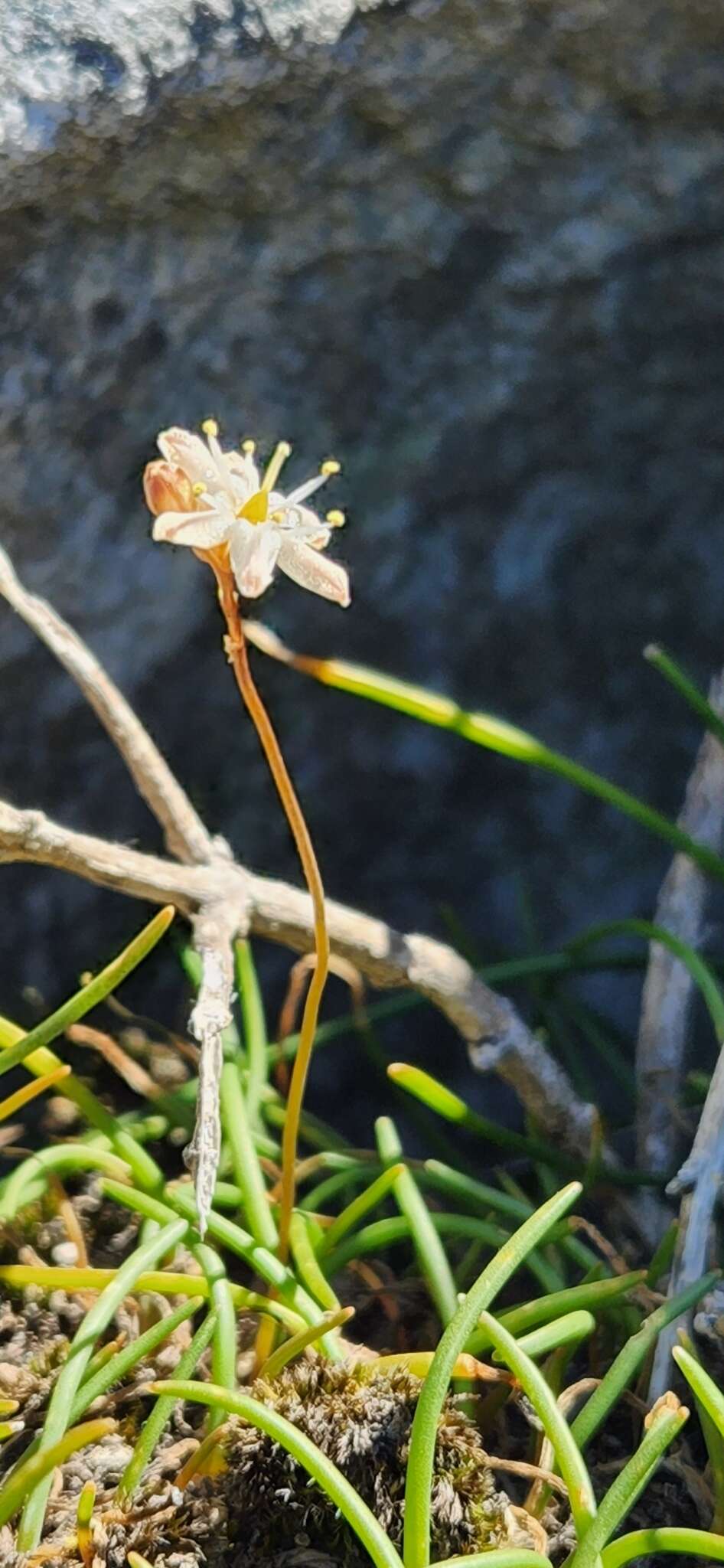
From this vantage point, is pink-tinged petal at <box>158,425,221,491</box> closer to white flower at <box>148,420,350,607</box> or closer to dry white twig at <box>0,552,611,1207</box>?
white flower at <box>148,420,350,607</box>

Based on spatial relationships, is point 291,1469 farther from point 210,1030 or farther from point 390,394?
point 390,394

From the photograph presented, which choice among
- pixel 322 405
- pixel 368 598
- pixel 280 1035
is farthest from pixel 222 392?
pixel 280 1035

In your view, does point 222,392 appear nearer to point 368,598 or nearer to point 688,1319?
point 368,598

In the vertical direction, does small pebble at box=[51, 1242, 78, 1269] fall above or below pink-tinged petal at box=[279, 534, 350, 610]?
Answer: below

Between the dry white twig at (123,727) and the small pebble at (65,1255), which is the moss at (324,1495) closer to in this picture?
the small pebble at (65,1255)

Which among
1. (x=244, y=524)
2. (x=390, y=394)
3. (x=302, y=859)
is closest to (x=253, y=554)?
(x=244, y=524)

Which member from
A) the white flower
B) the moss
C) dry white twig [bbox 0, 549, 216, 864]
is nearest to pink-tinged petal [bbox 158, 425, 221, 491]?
the white flower

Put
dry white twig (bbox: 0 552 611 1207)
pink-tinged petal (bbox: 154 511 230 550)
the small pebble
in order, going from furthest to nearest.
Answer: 1. the small pebble
2. dry white twig (bbox: 0 552 611 1207)
3. pink-tinged petal (bbox: 154 511 230 550)
